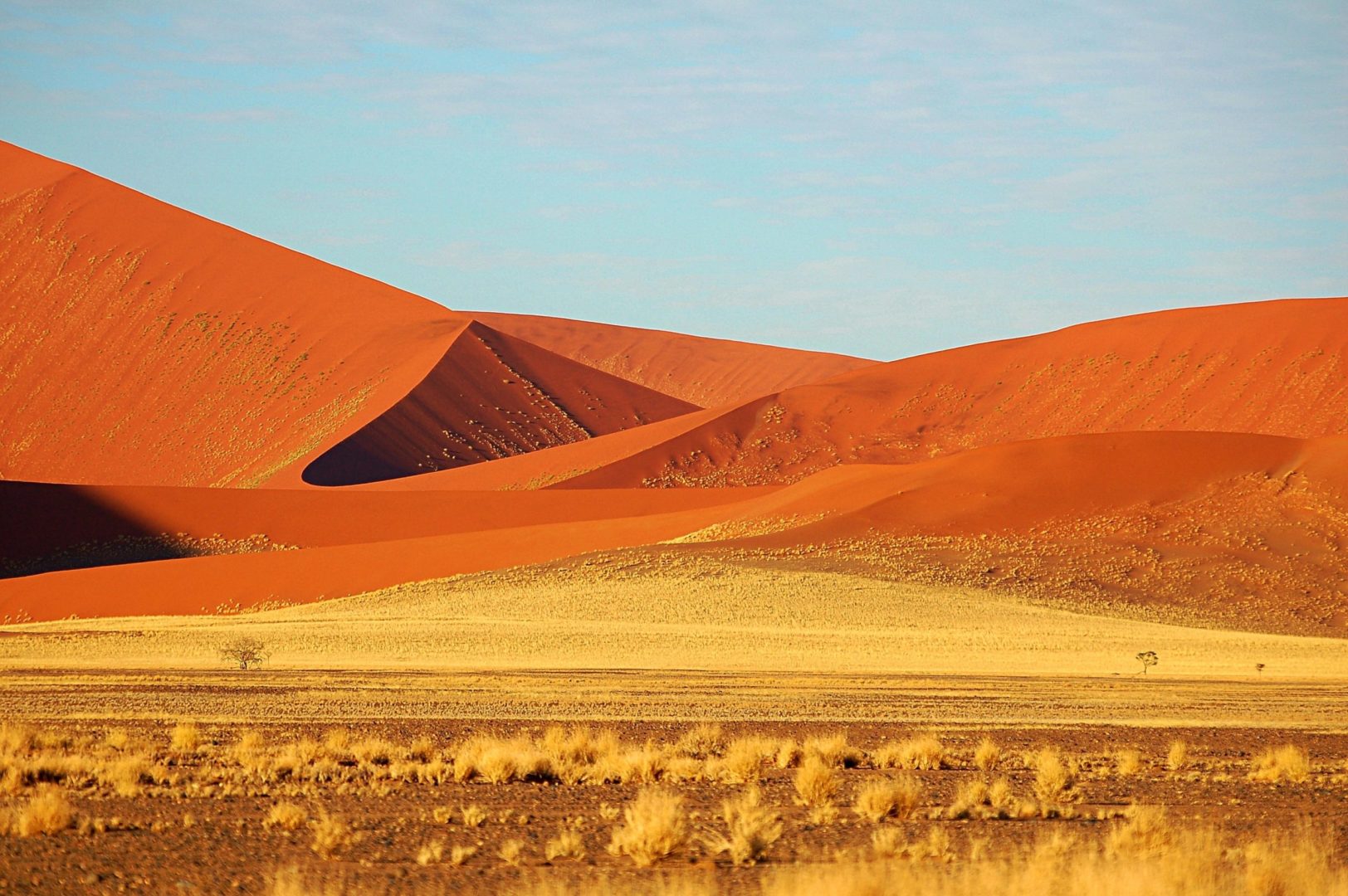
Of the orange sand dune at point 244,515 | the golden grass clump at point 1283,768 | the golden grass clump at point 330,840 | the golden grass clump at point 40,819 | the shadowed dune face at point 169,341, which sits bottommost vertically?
the golden grass clump at point 1283,768

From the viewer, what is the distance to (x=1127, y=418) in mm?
77125

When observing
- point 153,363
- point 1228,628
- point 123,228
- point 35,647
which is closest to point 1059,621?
point 1228,628

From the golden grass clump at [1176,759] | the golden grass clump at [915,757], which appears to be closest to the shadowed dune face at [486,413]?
the golden grass clump at [915,757]

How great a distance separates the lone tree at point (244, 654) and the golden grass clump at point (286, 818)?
66.5 feet

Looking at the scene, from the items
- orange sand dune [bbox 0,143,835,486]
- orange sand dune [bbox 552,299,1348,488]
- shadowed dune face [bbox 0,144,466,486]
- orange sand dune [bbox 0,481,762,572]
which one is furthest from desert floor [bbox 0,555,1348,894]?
shadowed dune face [bbox 0,144,466,486]

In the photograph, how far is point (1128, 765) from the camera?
15.5 metres

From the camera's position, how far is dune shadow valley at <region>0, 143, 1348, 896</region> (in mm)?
10688

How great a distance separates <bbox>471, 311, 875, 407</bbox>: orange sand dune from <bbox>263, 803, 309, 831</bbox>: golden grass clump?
162 meters

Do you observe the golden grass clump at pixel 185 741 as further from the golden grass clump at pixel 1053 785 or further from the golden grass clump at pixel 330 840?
the golden grass clump at pixel 1053 785

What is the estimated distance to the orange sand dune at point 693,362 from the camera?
179 metres

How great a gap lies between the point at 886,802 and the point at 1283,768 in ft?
17.9

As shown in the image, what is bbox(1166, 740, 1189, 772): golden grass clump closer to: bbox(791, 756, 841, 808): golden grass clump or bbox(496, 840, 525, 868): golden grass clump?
bbox(791, 756, 841, 808): golden grass clump

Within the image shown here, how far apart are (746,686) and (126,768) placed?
14.8 meters

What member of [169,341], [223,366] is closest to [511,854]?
[223,366]
